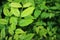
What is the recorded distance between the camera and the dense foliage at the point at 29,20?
857 mm

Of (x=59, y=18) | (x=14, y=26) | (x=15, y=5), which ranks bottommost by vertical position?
(x=59, y=18)

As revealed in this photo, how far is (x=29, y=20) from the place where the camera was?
850 millimetres

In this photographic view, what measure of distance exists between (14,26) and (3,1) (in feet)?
1.88

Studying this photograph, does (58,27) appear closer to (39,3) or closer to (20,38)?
(39,3)

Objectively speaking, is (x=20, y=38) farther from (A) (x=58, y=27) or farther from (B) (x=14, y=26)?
(A) (x=58, y=27)

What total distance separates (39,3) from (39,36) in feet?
0.84

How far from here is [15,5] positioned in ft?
2.90

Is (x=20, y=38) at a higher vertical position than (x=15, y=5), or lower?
lower

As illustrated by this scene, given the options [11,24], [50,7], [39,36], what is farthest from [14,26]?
[50,7]

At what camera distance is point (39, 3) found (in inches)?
45.6

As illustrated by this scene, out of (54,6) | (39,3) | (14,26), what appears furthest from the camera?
(54,6)

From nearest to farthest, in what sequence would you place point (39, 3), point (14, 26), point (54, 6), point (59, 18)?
point (14, 26)
point (39, 3)
point (54, 6)
point (59, 18)

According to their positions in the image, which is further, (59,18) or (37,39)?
(59,18)

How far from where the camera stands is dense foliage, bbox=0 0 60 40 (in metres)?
0.86
